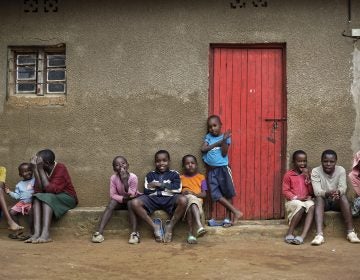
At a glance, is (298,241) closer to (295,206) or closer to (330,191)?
(295,206)

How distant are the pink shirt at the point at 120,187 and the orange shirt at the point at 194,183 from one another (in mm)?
599

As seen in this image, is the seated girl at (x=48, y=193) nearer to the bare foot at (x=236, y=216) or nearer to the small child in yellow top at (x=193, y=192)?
the small child in yellow top at (x=193, y=192)

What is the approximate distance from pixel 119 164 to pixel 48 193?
0.91 meters

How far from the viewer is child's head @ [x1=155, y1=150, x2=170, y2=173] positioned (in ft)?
21.6

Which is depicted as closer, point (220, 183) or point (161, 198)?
point (161, 198)

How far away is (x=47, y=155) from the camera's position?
6.51 m

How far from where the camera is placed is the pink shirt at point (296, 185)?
21.1 feet

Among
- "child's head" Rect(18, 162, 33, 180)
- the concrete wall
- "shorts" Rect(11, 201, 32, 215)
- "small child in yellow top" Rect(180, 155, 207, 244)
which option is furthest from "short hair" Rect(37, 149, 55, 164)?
"small child in yellow top" Rect(180, 155, 207, 244)

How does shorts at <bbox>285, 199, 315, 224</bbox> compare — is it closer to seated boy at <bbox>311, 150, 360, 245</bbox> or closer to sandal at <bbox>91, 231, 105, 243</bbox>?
seated boy at <bbox>311, 150, 360, 245</bbox>

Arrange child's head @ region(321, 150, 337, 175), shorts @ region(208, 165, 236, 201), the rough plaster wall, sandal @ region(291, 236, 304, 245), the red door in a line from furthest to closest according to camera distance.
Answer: the red door < the rough plaster wall < shorts @ region(208, 165, 236, 201) < child's head @ region(321, 150, 337, 175) < sandal @ region(291, 236, 304, 245)

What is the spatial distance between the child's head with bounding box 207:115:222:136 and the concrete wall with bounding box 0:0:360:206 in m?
0.18

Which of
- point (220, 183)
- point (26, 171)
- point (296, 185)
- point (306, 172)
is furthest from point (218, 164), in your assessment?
point (26, 171)

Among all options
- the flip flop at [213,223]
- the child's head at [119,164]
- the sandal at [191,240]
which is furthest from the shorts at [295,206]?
the child's head at [119,164]

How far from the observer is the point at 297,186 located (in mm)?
6457
